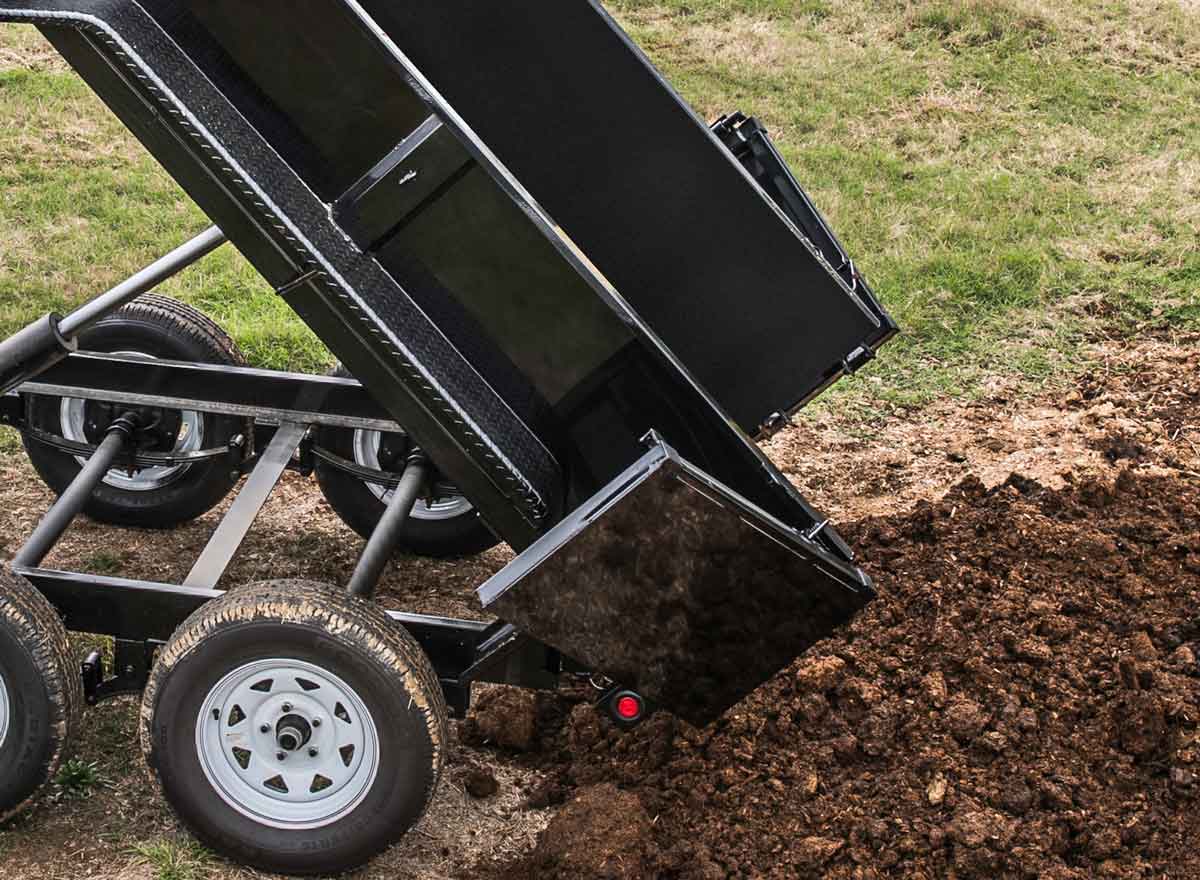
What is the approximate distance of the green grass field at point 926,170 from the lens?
299 inches

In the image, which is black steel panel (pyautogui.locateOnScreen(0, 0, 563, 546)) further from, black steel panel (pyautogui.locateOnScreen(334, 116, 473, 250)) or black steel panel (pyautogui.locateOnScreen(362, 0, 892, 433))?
black steel panel (pyautogui.locateOnScreen(362, 0, 892, 433))

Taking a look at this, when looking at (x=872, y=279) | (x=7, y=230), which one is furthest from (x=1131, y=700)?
(x=7, y=230)

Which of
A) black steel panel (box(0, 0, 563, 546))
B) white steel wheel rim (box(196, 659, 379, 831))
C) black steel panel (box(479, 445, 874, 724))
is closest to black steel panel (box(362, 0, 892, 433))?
black steel panel (box(0, 0, 563, 546))

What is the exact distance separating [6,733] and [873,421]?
13.7 ft

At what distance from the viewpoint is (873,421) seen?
6.84 m

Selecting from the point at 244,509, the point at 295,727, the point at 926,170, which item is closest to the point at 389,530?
the point at 244,509

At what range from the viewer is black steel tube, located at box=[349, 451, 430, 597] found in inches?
167

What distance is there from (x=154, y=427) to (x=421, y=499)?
99 cm

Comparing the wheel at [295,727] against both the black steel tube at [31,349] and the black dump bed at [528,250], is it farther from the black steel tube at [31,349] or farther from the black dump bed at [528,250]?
the black steel tube at [31,349]

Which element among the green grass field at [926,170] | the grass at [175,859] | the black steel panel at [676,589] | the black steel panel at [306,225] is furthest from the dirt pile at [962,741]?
the green grass field at [926,170]

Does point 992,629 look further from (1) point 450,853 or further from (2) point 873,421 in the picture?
(2) point 873,421

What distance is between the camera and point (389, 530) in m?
4.45

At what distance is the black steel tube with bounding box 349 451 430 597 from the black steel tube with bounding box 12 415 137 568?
0.86 metres

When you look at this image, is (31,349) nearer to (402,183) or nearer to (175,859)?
(402,183)
